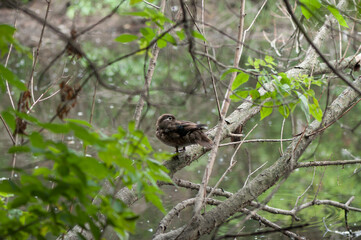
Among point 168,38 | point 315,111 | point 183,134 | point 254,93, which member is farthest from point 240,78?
point 183,134

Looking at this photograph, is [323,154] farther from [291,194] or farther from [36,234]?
[36,234]

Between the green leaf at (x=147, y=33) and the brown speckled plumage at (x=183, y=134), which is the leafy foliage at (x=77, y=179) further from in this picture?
the brown speckled plumage at (x=183, y=134)

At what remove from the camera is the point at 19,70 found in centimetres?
1313

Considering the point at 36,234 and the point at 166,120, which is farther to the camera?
the point at 166,120

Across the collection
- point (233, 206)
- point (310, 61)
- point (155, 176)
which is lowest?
point (233, 206)

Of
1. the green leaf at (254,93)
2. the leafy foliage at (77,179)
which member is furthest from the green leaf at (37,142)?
the green leaf at (254,93)

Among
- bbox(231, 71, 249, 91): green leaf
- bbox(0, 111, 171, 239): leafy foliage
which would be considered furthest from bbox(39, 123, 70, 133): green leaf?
bbox(231, 71, 249, 91): green leaf

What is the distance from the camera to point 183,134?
11.3 ft

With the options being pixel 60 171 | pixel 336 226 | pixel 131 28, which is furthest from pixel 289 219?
pixel 131 28

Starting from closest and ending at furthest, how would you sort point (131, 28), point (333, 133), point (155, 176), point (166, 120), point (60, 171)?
1. point (60, 171)
2. point (155, 176)
3. point (166, 120)
4. point (333, 133)
5. point (131, 28)

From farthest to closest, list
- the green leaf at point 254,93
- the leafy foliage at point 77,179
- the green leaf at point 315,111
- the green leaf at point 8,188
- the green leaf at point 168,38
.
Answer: the green leaf at point 254,93 → the green leaf at point 315,111 → the green leaf at point 168,38 → the green leaf at point 8,188 → the leafy foliage at point 77,179

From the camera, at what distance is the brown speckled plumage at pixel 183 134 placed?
3380 millimetres

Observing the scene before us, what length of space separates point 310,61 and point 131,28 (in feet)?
53.0

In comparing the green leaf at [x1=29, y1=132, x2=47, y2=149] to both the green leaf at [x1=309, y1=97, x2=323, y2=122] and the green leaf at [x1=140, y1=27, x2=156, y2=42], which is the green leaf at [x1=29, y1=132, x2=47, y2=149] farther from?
the green leaf at [x1=309, y1=97, x2=323, y2=122]
